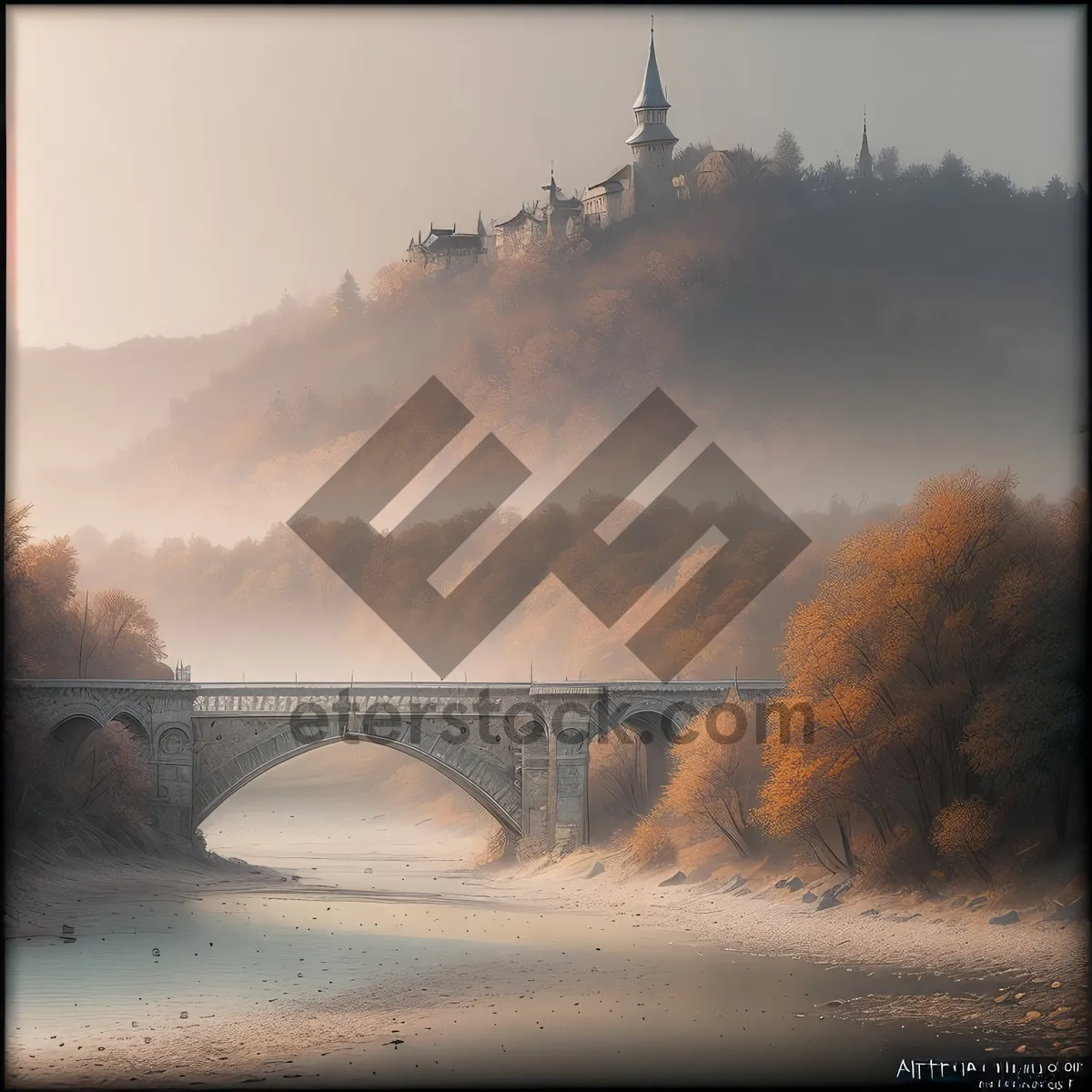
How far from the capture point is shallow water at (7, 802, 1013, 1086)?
4747cm

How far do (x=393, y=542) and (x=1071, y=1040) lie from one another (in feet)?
476

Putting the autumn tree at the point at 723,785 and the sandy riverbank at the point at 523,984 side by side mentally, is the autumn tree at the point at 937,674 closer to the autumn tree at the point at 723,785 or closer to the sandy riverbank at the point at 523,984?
the sandy riverbank at the point at 523,984

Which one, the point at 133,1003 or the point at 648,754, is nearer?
the point at 133,1003

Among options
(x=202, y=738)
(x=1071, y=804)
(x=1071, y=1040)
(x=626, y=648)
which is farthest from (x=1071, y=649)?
(x=626, y=648)

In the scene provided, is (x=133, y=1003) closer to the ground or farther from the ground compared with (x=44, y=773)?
closer to the ground

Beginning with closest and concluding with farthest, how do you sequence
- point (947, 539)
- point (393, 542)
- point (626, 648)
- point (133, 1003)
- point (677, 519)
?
point (133, 1003), point (947, 539), point (626, 648), point (677, 519), point (393, 542)

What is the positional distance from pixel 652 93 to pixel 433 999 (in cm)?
15063

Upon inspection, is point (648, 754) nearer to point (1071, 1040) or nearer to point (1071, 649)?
point (1071, 649)

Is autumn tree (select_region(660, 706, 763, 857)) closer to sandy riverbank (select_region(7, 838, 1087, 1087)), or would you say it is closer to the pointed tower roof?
sandy riverbank (select_region(7, 838, 1087, 1087))

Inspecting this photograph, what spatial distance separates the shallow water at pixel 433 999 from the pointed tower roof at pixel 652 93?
129 meters

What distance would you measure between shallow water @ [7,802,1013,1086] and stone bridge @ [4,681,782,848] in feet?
35.2

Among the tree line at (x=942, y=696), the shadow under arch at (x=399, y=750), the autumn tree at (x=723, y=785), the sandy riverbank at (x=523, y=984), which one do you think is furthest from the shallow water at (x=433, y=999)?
the shadow under arch at (x=399, y=750)

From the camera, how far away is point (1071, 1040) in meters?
46.9

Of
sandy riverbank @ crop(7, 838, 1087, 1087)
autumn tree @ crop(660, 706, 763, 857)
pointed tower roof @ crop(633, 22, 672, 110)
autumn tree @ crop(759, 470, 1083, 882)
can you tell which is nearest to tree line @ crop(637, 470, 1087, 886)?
autumn tree @ crop(759, 470, 1083, 882)
